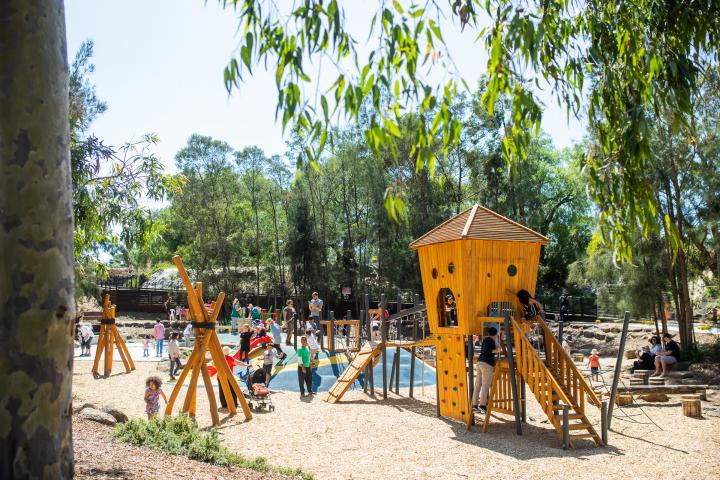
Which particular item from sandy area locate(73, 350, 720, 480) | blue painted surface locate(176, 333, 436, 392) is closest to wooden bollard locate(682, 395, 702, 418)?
sandy area locate(73, 350, 720, 480)

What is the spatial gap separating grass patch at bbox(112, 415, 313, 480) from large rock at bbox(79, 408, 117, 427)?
1285 mm

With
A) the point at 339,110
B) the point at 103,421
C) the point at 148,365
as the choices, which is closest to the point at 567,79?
the point at 339,110

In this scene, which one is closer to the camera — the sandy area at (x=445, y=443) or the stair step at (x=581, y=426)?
the sandy area at (x=445, y=443)

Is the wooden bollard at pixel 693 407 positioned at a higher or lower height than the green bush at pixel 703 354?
lower

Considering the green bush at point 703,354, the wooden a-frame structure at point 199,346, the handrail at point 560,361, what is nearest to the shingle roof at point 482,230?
the handrail at point 560,361

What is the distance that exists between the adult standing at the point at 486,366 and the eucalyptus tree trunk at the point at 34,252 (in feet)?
30.0

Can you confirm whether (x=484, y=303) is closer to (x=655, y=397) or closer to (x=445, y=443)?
(x=445, y=443)

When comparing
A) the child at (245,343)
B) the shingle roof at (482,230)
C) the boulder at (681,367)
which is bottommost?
the boulder at (681,367)

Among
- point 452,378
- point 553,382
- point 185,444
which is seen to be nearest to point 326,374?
point 452,378

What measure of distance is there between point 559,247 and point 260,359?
75.5ft

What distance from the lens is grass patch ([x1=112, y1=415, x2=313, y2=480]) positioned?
7.13 meters

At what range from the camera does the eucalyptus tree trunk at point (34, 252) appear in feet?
10.1

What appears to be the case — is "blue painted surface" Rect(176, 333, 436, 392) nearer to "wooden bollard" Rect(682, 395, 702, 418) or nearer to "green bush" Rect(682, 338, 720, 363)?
"wooden bollard" Rect(682, 395, 702, 418)

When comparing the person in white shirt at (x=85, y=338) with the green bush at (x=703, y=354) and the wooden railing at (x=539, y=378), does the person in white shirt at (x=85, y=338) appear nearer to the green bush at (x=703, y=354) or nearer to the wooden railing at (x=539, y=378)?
the wooden railing at (x=539, y=378)
